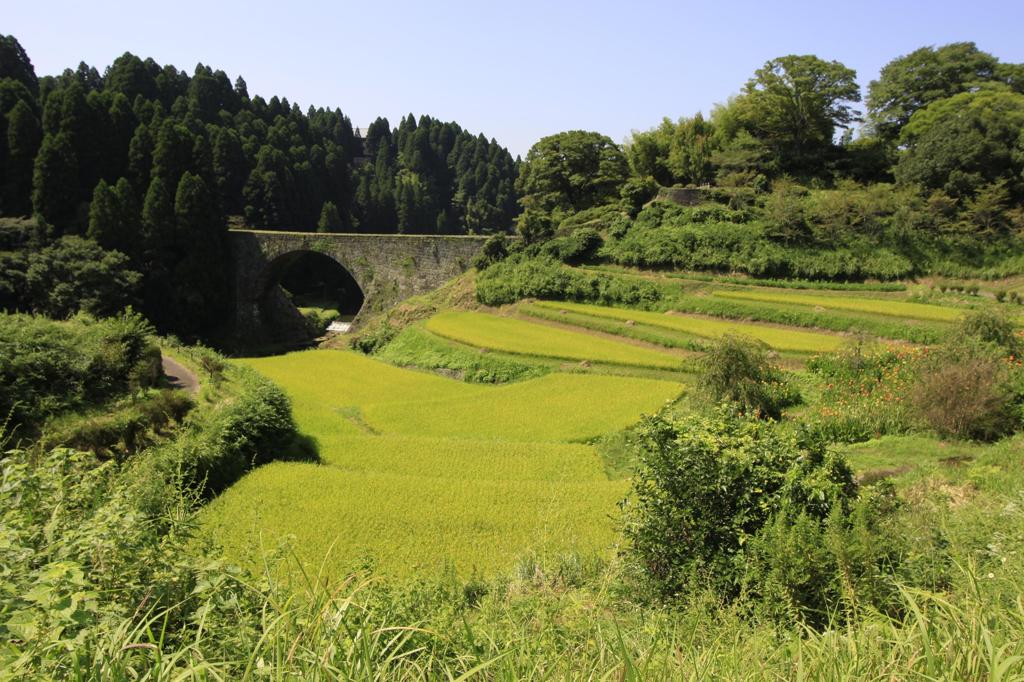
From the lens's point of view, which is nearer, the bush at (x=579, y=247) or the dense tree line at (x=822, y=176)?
the dense tree line at (x=822, y=176)

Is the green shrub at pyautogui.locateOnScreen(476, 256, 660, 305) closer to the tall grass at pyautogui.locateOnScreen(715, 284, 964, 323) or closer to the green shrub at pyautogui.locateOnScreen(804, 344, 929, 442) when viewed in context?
the tall grass at pyautogui.locateOnScreen(715, 284, 964, 323)

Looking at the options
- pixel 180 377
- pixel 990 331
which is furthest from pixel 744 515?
pixel 180 377

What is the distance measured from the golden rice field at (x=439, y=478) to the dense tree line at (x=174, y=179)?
1935cm

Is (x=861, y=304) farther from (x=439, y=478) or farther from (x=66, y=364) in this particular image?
(x=66, y=364)

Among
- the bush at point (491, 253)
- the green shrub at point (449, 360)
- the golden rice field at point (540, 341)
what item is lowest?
the green shrub at point (449, 360)

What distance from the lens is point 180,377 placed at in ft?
53.7

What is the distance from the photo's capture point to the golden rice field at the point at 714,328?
19078 millimetres

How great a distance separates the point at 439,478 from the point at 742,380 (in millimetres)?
7707

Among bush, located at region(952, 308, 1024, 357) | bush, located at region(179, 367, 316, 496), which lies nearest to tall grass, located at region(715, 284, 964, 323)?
bush, located at region(952, 308, 1024, 357)

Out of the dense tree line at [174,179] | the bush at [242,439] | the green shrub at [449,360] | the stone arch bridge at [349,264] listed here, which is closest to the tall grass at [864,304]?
the green shrub at [449,360]

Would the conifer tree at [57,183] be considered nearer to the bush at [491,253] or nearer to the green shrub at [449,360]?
the green shrub at [449,360]

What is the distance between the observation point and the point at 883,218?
27250 millimetres

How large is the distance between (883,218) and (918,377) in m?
19.1

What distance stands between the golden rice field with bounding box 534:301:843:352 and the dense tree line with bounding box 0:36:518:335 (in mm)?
23067
